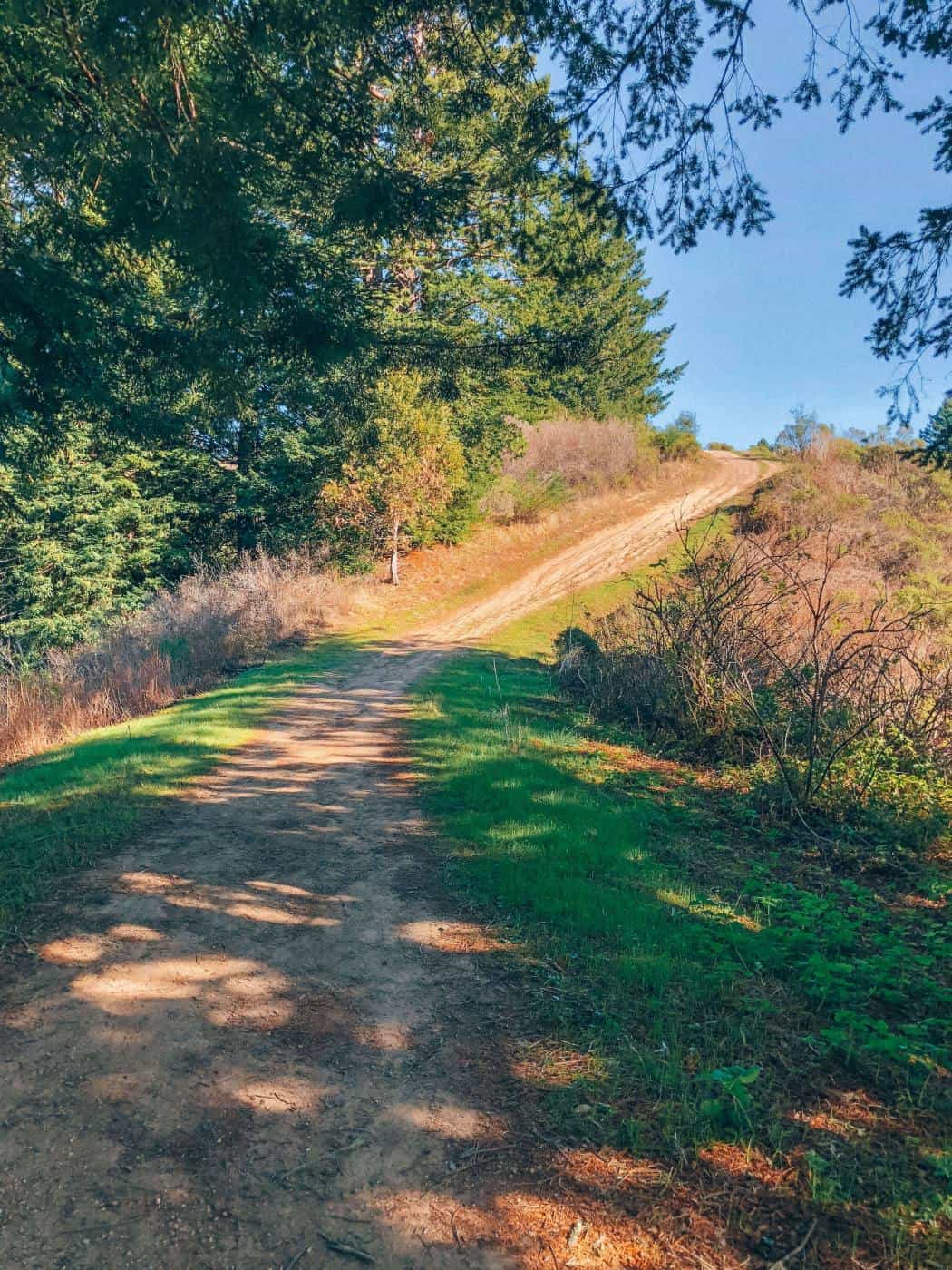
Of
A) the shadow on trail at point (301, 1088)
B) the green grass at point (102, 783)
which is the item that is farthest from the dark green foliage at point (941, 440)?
the green grass at point (102, 783)

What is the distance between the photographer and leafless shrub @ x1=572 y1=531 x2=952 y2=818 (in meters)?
6.91

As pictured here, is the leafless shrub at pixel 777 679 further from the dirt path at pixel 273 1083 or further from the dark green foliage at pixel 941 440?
the dirt path at pixel 273 1083

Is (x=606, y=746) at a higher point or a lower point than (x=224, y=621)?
lower

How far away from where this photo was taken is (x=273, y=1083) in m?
3.18

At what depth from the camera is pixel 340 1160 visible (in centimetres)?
279

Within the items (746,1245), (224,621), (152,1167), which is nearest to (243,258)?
(152,1167)

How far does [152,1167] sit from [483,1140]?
1232 mm

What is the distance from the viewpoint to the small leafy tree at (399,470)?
20.4 metres

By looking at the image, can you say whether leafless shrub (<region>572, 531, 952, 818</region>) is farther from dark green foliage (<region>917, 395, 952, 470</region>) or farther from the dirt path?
the dirt path

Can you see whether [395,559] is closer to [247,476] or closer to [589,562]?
[247,476]

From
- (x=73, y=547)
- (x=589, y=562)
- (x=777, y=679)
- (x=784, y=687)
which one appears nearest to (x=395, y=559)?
(x=589, y=562)

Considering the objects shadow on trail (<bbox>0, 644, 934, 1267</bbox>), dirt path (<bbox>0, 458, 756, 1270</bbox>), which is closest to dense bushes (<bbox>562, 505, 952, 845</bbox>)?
shadow on trail (<bbox>0, 644, 934, 1267</bbox>)

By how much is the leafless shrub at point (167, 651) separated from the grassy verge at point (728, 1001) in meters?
7.12

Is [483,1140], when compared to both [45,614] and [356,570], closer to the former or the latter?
[356,570]
